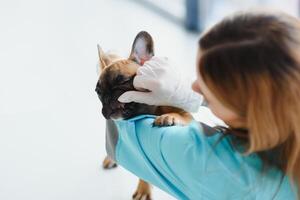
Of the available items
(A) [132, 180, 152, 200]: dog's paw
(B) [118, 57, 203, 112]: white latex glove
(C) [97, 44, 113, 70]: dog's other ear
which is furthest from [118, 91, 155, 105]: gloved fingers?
(A) [132, 180, 152, 200]: dog's paw

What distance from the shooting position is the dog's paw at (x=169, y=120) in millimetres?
980

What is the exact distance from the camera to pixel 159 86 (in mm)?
968

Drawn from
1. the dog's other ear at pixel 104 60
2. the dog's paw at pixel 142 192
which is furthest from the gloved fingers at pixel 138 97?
the dog's paw at pixel 142 192

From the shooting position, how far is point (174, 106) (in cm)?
105

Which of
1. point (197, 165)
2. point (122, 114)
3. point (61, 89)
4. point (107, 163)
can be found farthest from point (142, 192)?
point (61, 89)

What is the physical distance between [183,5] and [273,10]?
1.86m

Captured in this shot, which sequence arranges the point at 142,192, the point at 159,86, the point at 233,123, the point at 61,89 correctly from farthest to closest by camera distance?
the point at 61,89 < the point at 142,192 < the point at 159,86 < the point at 233,123

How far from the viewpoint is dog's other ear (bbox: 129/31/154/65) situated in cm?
105

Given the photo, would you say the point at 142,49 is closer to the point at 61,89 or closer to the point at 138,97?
the point at 138,97

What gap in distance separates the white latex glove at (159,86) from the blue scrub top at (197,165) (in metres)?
0.05

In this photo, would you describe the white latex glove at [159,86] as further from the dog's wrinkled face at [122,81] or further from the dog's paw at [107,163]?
the dog's paw at [107,163]

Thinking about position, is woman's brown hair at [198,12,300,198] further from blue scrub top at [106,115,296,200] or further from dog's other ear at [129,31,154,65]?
dog's other ear at [129,31,154,65]

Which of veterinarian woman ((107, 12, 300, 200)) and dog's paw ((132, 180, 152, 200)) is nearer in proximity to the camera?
veterinarian woman ((107, 12, 300, 200))

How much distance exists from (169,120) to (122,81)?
132 mm
